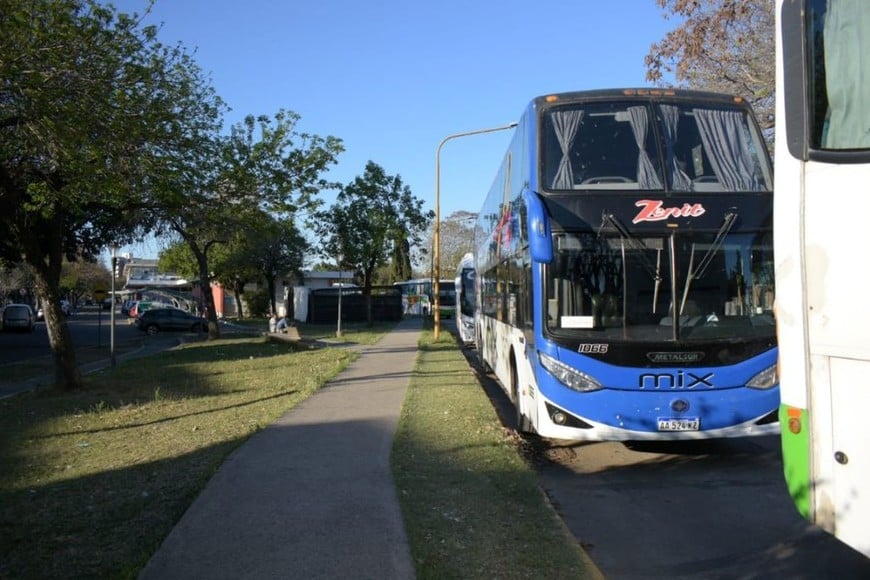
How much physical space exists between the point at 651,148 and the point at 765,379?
2671mm

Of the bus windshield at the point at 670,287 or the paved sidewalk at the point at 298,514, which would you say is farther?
the bus windshield at the point at 670,287

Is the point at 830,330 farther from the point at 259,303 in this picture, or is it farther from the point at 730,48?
the point at 259,303

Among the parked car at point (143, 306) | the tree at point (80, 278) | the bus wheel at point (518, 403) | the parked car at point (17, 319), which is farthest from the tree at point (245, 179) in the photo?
the tree at point (80, 278)

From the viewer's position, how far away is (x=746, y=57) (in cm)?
1689

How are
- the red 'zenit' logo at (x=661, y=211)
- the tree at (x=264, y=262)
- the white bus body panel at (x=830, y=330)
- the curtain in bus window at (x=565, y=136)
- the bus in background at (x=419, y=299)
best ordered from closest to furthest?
1. the white bus body panel at (x=830, y=330)
2. the red 'zenit' logo at (x=661, y=211)
3. the curtain in bus window at (x=565, y=136)
4. the tree at (x=264, y=262)
5. the bus in background at (x=419, y=299)

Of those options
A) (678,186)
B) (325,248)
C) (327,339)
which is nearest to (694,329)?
(678,186)

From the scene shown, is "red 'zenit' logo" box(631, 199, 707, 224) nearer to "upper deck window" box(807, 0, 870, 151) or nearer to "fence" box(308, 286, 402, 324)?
"upper deck window" box(807, 0, 870, 151)

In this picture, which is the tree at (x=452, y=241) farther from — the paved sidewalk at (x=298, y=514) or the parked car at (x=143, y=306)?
the paved sidewalk at (x=298, y=514)

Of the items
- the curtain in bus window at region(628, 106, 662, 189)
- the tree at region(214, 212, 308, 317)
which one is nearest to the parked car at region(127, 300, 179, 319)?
the tree at region(214, 212, 308, 317)

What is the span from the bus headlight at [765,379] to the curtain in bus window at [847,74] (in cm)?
444

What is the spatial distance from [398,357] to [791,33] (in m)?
17.2

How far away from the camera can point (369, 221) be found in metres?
35.1

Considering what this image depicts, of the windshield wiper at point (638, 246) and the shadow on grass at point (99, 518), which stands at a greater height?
the windshield wiper at point (638, 246)

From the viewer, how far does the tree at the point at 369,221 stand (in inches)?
1373
